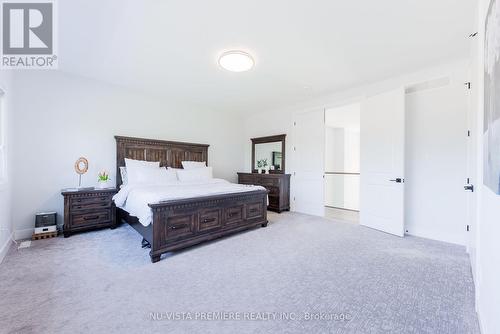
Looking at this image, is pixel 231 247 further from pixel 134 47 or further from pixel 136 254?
pixel 134 47

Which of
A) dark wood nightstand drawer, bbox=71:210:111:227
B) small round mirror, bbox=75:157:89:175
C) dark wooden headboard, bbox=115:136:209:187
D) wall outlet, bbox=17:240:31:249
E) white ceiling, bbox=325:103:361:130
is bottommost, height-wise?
wall outlet, bbox=17:240:31:249

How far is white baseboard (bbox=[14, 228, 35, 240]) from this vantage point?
10.6ft

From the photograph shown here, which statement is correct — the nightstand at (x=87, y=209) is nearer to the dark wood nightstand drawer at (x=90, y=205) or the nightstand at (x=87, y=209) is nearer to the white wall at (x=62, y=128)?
the dark wood nightstand drawer at (x=90, y=205)

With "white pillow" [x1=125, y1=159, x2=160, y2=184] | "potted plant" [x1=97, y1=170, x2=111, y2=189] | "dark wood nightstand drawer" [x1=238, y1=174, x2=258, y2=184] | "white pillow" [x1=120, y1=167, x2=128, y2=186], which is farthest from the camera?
"dark wood nightstand drawer" [x1=238, y1=174, x2=258, y2=184]

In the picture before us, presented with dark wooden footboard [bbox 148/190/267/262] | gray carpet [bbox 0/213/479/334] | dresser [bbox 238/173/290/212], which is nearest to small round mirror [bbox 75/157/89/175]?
gray carpet [bbox 0/213/479/334]

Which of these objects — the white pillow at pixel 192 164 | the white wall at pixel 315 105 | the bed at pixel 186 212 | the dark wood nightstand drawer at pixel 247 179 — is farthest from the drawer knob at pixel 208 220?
the white wall at pixel 315 105

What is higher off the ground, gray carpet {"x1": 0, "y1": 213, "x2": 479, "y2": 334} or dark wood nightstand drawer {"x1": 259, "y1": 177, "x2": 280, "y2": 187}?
dark wood nightstand drawer {"x1": 259, "y1": 177, "x2": 280, "y2": 187}

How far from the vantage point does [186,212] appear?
9.26 ft

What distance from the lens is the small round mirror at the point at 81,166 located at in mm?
3687

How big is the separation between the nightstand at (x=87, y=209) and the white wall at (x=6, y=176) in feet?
1.91

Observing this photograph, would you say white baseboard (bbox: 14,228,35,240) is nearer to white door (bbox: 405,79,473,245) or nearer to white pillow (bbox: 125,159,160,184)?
white pillow (bbox: 125,159,160,184)

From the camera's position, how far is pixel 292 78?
378cm

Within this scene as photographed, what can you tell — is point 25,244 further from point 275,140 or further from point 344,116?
point 344,116

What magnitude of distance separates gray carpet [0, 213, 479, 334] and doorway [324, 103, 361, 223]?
2118mm
